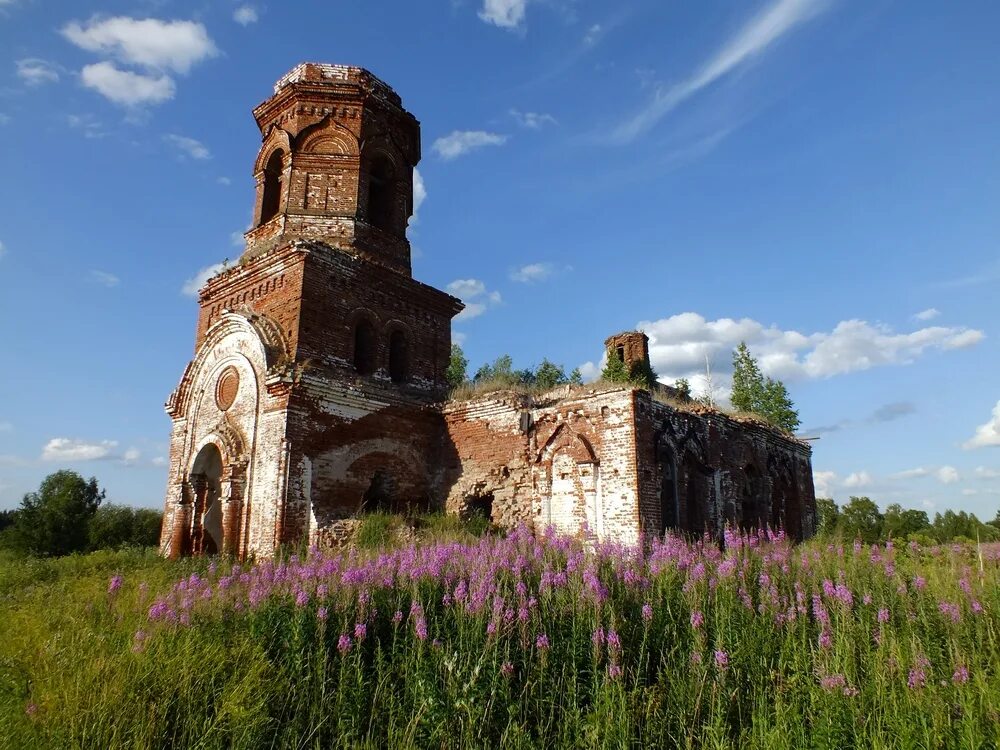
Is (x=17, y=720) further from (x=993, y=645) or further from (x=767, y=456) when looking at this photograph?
(x=767, y=456)

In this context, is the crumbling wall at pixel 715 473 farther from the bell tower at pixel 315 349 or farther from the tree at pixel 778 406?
the tree at pixel 778 406

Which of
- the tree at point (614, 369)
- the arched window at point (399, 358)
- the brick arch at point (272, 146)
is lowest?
the arched window at point (399, 358)

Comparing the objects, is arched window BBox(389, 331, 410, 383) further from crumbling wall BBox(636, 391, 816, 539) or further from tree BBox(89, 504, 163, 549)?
tree BBox(89, 504, 163, 549)

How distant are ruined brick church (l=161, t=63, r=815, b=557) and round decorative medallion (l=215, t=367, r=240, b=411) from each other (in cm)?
5

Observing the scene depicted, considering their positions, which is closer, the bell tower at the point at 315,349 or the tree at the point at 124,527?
the bell tower at the point at 315,349

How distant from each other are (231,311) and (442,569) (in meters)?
10.5

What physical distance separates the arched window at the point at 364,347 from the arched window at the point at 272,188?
3980 mm

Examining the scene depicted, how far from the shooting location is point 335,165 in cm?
1541

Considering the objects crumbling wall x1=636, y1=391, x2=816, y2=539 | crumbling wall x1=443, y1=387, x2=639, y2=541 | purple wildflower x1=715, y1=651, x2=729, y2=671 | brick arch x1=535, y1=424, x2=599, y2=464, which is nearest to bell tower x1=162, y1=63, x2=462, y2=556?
crumbling wall x1=443, y1=387, x2=639, y2=541

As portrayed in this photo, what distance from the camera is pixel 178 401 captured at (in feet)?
48.7

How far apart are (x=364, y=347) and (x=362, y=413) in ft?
6.69

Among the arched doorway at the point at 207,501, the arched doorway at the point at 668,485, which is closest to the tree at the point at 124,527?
the arched doorway at the point at 207,501

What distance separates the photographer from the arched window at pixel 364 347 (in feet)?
47.4

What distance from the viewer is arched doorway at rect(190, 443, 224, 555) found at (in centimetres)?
1327
